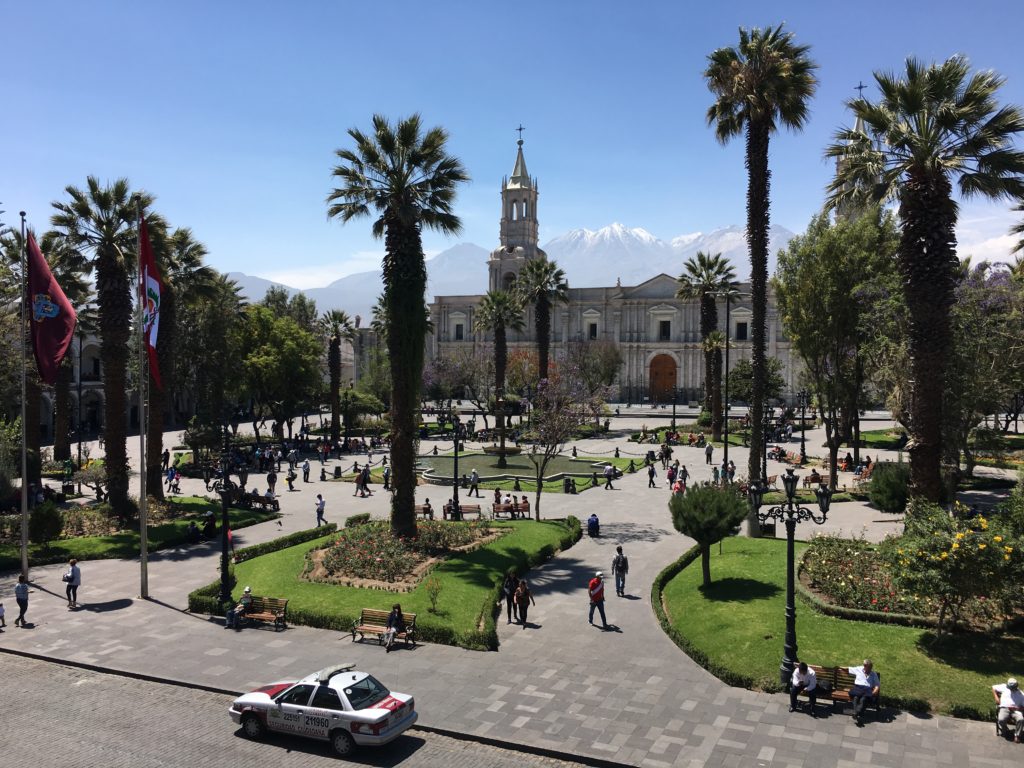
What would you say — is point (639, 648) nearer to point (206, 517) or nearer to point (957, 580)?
point (957, 580)

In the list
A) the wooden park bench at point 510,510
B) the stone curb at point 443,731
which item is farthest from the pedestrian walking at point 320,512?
the stone curb at point 443,731

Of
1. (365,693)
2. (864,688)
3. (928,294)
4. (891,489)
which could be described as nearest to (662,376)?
(891,489)

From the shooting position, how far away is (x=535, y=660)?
49.1 feet

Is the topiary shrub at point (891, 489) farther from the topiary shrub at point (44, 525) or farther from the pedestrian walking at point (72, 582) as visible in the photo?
the topiary shrub at point (44, 525)

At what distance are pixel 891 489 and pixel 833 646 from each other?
1222cm

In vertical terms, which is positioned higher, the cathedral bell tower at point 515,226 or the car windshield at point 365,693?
the cathedral bell tower at point 515,226

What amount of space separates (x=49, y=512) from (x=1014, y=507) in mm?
26042

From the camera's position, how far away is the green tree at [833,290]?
32.0m

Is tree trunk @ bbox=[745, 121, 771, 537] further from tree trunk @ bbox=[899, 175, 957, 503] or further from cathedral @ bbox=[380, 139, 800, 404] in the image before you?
cathedral @ bbox=[380, 139, 800, 404]

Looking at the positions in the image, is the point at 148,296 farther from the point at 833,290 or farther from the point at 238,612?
the point at 833,290

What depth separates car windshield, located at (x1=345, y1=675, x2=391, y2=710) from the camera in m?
11.8

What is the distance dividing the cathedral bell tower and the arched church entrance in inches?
753

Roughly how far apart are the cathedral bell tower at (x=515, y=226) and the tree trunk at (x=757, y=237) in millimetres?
64488

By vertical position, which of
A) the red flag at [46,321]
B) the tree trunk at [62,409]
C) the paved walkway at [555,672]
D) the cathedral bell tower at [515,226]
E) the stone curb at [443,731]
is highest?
the cathedral bell tower at [515,226]
